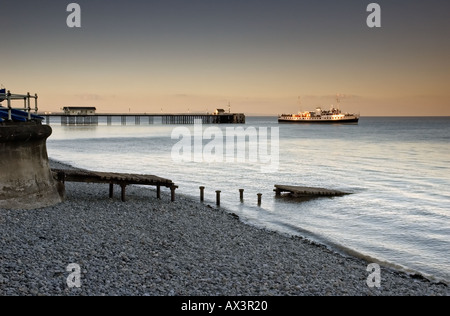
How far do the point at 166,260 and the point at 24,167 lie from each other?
238 inches

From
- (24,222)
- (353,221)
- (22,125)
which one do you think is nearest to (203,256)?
(24,222)

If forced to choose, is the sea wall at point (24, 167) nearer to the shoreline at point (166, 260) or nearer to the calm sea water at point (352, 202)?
the shoreline at point (166, 260)

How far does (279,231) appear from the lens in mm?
15070

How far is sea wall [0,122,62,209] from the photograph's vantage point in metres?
12.1

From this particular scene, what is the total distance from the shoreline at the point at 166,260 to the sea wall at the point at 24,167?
500 millimetres

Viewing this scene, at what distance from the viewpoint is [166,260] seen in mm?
9383

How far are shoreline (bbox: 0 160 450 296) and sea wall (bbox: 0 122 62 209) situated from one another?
500mm

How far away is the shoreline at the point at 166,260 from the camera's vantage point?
25.6ft
